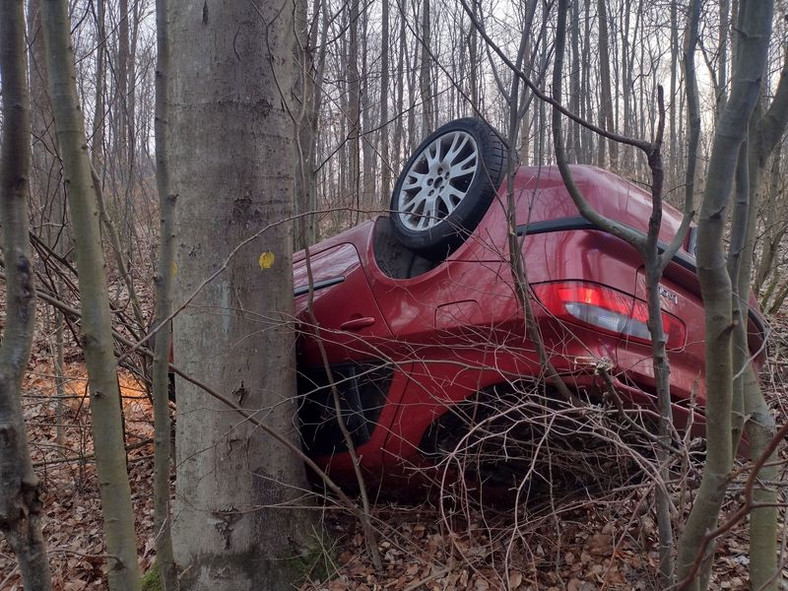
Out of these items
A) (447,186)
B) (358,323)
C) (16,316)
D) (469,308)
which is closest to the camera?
(16,316)

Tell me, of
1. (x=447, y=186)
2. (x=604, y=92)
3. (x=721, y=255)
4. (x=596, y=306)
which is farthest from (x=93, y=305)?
(x=604, y=92)

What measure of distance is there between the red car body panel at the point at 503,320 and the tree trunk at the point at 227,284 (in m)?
0.36

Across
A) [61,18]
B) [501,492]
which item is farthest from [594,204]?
[61,18]

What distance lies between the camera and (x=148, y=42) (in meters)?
7.54

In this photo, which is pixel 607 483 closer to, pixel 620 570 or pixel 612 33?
pixel 620 570

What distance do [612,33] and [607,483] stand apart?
1620 centimetres

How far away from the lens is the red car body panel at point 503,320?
248 cm

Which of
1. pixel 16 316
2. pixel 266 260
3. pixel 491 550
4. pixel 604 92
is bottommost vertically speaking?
pixel 491 550

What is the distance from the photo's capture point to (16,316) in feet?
4.10

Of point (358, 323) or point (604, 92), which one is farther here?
point (604, 92)

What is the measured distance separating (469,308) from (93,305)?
162 centimetres

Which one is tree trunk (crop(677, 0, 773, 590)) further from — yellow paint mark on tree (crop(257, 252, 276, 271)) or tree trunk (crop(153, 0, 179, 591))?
yellow paint mark on tree (crop(257, 252, 276, 271))

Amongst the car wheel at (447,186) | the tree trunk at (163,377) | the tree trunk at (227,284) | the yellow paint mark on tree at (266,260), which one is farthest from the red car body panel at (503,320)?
the tree trunk at (163,377)

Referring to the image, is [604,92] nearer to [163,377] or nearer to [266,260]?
[266,260]
